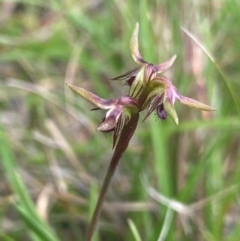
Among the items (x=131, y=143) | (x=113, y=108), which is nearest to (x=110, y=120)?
(x=113, y=108)

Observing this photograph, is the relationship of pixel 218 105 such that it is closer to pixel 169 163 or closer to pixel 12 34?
pixel 169 163

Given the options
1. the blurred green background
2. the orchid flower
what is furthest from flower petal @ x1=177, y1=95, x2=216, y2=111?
the blurred green background

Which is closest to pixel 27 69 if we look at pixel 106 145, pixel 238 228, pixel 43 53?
pixel 43 53

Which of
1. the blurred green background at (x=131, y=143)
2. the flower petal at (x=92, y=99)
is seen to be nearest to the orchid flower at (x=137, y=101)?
the flower petal at (x=92, y=99)

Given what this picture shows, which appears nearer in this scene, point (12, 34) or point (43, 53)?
point (43, 53)

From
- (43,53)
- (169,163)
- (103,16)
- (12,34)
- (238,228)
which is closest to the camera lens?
(238,228)

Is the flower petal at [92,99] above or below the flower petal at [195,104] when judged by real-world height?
above

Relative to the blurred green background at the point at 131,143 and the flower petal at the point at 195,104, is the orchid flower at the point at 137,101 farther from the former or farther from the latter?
the blurred green background at the point at 131,143

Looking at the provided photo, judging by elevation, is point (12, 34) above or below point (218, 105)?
above
